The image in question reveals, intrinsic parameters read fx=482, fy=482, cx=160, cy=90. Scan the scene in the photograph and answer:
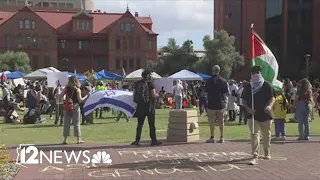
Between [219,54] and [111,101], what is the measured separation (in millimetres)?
52298

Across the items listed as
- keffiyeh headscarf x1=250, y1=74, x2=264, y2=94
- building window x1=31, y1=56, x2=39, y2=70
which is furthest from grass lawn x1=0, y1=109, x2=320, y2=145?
building window x1=31, y1=56, x2=39, y2=70

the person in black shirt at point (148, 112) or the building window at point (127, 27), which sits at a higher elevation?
the building window at point (127, 27)

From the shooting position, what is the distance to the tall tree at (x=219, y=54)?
6844 centimetres

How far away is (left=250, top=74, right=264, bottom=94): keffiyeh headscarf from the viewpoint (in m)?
9.62

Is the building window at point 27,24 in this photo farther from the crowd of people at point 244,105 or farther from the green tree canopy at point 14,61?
the crowd of people at point 244,105

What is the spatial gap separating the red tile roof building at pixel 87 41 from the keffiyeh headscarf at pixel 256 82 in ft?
248

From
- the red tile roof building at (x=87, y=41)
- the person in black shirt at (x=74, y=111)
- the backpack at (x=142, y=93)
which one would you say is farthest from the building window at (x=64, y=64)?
the backpack at (x=142, y=93)

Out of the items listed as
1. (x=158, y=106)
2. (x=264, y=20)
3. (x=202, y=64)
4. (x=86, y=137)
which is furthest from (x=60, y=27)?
(x=86, y=137)

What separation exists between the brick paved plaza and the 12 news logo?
0.18 meters

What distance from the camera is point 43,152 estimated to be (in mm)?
10703

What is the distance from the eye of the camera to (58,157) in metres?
10.2

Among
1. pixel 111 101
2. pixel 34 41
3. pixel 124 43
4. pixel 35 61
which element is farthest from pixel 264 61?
pixel 34 41

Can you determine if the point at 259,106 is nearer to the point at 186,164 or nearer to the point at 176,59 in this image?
the point at 186,164

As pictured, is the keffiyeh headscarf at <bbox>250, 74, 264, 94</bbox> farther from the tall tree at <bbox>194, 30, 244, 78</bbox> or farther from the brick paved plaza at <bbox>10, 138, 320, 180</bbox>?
Answer: the tall tree at <bbox>194, 30, 244, 78</bbox>
